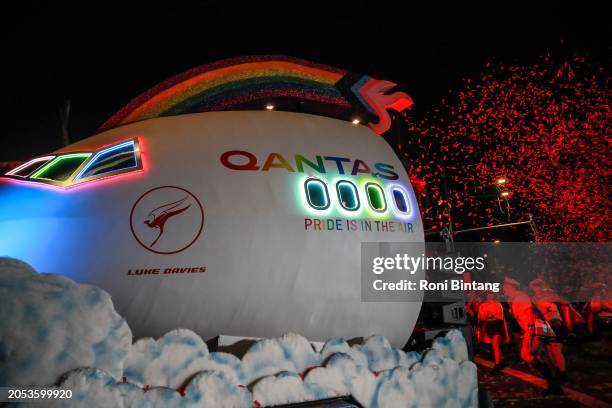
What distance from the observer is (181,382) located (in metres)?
4.66

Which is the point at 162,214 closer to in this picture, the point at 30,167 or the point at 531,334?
the point at 30,167

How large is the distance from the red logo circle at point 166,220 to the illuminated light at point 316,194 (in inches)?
53.7

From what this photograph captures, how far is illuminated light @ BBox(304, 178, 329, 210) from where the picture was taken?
6035 millimetres

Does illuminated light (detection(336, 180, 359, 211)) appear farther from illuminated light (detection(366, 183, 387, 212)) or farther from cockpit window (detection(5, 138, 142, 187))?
cockpit window (detection(5, 138, 142, 187))

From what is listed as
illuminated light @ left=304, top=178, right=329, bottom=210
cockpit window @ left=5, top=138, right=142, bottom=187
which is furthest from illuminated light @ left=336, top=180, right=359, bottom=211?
cockpit window @ left=5, top=138, right=142, bottom=187

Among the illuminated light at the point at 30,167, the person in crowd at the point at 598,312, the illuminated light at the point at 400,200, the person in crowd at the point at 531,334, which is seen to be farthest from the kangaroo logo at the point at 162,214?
the person in crowd at the point at 598,312

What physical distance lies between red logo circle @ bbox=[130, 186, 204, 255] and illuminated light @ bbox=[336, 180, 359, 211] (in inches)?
72.3

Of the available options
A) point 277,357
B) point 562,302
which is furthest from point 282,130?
point 562,302

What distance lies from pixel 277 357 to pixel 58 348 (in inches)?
85.9

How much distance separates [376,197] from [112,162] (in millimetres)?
3404

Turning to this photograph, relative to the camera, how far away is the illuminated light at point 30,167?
585cm

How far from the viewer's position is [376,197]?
6609 mm

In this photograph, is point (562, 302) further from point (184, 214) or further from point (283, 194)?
point (184, 214)

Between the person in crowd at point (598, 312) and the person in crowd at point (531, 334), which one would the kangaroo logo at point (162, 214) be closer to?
the person in crowd at point (531, 334)
